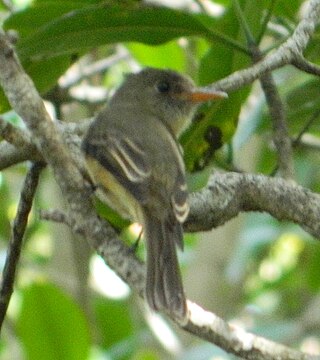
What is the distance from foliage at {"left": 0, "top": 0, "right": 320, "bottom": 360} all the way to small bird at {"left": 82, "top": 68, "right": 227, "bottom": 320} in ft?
0.38

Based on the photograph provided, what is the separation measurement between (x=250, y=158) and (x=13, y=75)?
9.13ft

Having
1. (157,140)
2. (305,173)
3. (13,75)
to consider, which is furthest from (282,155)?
(305,173)

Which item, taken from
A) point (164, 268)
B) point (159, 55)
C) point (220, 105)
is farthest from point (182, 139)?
point (159, 55)

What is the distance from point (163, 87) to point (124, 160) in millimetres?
791

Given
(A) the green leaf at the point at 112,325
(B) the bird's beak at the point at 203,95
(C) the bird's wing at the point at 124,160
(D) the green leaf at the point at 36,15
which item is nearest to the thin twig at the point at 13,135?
(C) the bird's wing at the point at 124,160

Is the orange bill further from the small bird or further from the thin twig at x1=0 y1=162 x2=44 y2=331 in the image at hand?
the thin twig at x1=0 y1=162 x2=44 y2=331

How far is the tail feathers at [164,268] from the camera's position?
218 cm

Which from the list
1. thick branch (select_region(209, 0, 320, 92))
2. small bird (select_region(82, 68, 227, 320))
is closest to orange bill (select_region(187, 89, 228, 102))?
small bird (select_region(82, 68, 227, 320))

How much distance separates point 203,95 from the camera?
10.1ft

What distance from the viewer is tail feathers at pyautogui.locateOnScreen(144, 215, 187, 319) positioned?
2.18 metres

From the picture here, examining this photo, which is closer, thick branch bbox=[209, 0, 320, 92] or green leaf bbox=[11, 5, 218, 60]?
thick branch bbox=[209, 0, 320, 92]

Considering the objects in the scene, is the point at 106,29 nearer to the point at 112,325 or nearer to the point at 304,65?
the point at 304,65

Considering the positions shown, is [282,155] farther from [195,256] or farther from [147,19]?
[195,256]

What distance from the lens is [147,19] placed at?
308 centimetres
